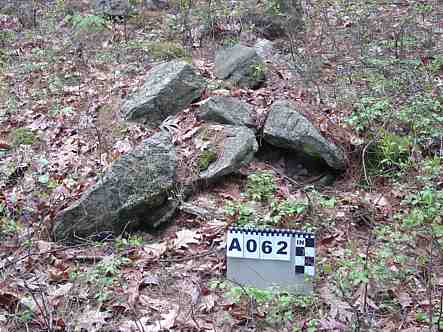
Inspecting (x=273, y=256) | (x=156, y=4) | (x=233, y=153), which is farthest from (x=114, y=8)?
(x=273, y=256)

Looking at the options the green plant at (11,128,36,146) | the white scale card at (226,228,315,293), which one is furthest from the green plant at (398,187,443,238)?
the green plant at (11,128,36,146)

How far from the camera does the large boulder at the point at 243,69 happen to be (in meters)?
6.34

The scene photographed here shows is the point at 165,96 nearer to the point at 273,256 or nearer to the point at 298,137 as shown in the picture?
the point at 298,137

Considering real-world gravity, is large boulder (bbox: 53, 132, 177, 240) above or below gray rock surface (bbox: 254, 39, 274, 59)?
below

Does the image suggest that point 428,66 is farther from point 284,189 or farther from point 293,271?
point 293,271

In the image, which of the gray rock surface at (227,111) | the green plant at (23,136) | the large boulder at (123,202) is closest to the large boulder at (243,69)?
the gray rock surface at (227,111)

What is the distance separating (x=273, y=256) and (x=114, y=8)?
23.4 ft

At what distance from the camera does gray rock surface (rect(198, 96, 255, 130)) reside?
209 inches

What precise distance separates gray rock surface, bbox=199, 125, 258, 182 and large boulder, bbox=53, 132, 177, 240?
18.2 inches

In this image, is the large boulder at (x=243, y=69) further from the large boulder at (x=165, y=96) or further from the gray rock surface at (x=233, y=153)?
the gray rock surface at (x=233, y=153)

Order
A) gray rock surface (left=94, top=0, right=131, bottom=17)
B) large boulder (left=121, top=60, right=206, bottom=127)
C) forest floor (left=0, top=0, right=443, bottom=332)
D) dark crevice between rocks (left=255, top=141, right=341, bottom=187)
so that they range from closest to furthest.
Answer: forest floor (left=0, top=0, right=443, bottom=332)
dark crevice between rocks (left=255, top=141, right=341, bottom=187)
large boulder (left=121, top=60, right=206, bottom=127)
gray rock surface (left=94, top=0, right=131, bottom=17)

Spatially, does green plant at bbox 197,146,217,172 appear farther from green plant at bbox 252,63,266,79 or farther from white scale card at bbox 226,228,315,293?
green plant at bbox 252,63,266,79

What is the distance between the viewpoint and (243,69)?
641cm

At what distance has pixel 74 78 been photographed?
7.36 metres
